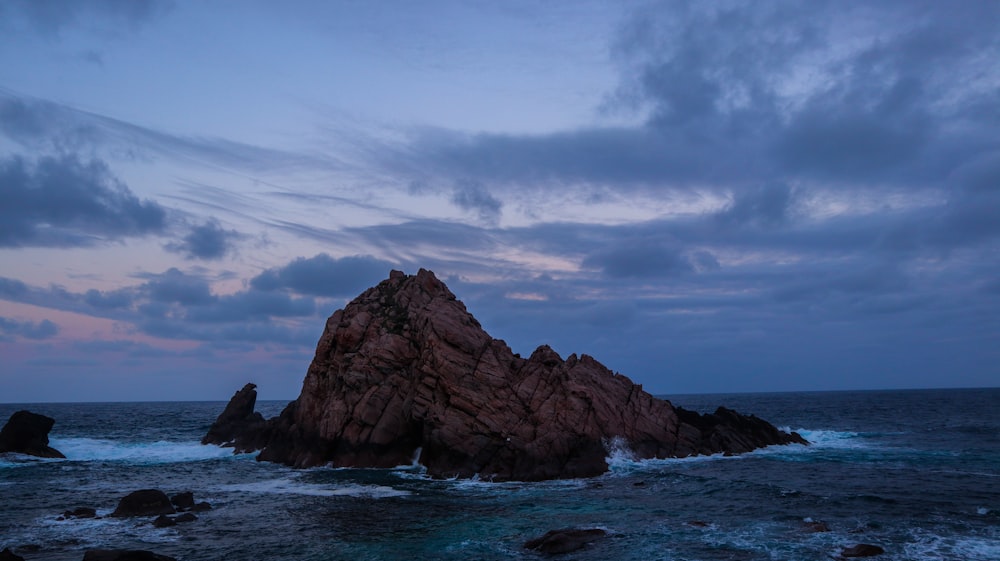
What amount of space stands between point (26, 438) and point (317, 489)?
39.4m

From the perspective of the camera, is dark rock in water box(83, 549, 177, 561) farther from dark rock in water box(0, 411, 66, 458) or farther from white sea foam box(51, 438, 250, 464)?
dark rock in water box(0, 411, 66, 458)

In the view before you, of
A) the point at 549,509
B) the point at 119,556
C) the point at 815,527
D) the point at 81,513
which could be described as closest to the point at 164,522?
the point at 81,513

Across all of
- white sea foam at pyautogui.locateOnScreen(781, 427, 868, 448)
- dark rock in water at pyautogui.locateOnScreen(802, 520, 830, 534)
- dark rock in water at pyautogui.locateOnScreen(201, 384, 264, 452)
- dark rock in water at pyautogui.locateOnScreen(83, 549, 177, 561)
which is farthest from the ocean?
dark rock in water at pyautogui.locateOnScreen(201, 384, 264, 452)

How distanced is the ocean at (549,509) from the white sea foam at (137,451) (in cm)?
357

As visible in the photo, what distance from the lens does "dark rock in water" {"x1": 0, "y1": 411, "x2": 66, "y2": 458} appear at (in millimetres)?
67250

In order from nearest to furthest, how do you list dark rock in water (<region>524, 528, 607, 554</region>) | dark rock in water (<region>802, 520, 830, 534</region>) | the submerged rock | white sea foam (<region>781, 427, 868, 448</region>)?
dark rock in water (<region>524, 528, 607, 554</region>), dark rock in water (<region>802, 520, 830, 534</region>), the submerged rock, white sea foam (<region>781, 427, 868, 448</region>)

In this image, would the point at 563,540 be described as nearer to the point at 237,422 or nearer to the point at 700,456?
the point at 700,456

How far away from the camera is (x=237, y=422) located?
76.1 m

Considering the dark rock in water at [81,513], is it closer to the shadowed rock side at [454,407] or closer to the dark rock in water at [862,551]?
the shadowed rock side at [454,407]

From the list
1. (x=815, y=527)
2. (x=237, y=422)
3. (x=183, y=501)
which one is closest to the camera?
(x=815, y=527)

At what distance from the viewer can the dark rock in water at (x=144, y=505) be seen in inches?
1527

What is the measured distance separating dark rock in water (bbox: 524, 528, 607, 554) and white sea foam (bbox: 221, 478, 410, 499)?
15.1 meters

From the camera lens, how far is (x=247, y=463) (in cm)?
6144

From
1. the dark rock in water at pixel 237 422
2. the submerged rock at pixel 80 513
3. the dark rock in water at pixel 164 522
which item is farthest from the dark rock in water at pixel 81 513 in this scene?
the dark rock in water at pixel 237 422
